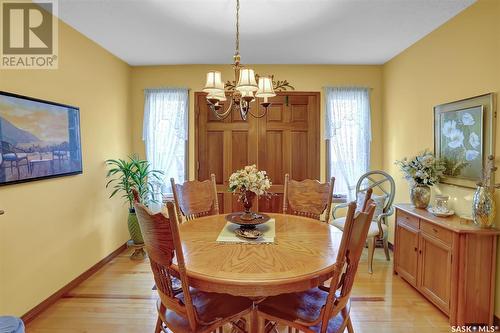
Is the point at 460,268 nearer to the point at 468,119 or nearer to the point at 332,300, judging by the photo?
the point at 468,119

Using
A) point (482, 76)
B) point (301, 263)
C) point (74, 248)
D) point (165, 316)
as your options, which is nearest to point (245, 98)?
point (301, 263)

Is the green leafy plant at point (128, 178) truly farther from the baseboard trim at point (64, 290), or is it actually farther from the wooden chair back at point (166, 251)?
the wooden chair back at point (166, 251)

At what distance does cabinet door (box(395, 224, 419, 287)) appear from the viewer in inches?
107

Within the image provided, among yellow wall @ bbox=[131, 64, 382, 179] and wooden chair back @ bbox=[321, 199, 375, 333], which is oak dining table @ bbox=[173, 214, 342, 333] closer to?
wooden chair back @ bbox=[321, 199, 375, 333]

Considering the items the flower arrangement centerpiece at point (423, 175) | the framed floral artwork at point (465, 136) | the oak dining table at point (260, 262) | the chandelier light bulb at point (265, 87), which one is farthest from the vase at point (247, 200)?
the framed floral artwork at point (465, 136)

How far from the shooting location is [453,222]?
2.32 m

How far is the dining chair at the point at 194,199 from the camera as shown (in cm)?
258

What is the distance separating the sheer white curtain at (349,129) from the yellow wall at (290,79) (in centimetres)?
13

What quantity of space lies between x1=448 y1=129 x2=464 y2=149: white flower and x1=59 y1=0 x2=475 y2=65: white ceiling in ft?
3.61

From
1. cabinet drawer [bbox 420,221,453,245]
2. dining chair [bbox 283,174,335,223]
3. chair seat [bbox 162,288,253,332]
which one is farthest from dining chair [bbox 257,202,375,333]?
Answer: cabinet drawer [bbox 420,221,453,245]

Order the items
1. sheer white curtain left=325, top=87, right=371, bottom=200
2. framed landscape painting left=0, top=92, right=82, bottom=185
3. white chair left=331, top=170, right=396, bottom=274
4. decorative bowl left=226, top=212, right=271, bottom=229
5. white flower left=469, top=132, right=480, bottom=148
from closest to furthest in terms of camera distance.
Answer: decorative bowl left=226, top=212, right=271, bottom=229 → framed landscape painting left=0, top=92, right=82, bottom=185 → white flower left=469, top=132, right=480, bottom=148 → white chair left=331, top=170, right=396, bottom=274 → sheer white curtain left=325, top=87, right=371, bottom=200

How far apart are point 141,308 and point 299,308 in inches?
63.3

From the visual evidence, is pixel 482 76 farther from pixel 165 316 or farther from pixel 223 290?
pixel 165 316

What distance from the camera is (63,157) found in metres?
2.70
